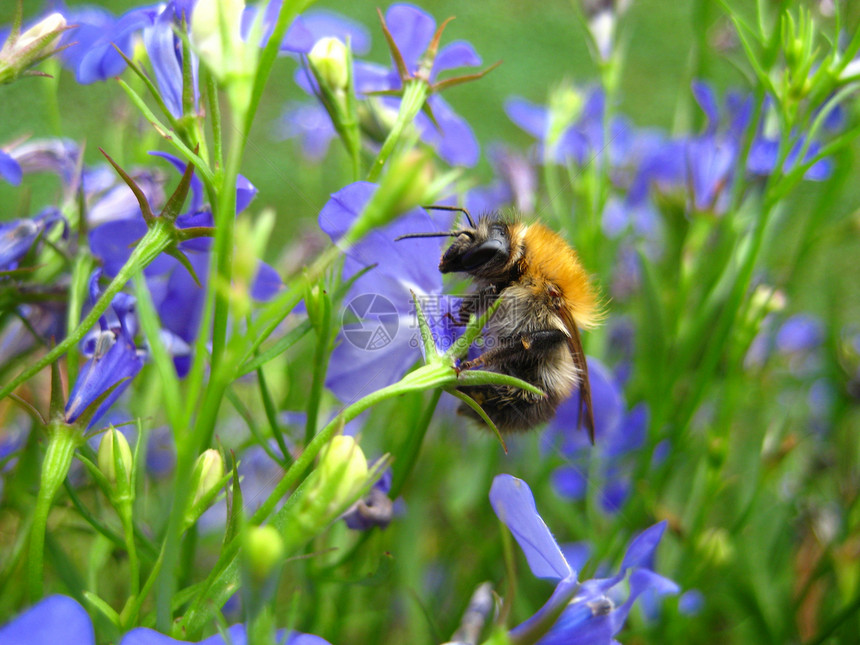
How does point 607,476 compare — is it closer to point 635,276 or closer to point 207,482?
point 635,276

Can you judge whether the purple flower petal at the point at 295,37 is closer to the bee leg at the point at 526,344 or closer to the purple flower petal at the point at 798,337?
the bee leg at the point at 526,344

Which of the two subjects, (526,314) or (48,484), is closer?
(48,484)

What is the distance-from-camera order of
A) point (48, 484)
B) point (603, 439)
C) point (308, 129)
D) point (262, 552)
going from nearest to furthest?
point (262, 552) → point (48, 484) → point (603, 439) → point (308, 129)

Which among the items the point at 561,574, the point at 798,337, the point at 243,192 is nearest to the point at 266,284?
the point at 243,192

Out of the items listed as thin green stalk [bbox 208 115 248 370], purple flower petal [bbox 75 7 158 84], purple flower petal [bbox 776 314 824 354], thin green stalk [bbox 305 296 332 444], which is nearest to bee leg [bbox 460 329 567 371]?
thin green stalk [bbox 305 296 332 444]

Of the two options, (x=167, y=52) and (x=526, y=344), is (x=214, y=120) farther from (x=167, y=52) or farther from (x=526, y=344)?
(x=526, y=344)

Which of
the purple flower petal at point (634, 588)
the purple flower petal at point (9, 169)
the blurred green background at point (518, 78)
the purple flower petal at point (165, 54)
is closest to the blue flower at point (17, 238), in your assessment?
the purple flower petal at point (9, 169)
